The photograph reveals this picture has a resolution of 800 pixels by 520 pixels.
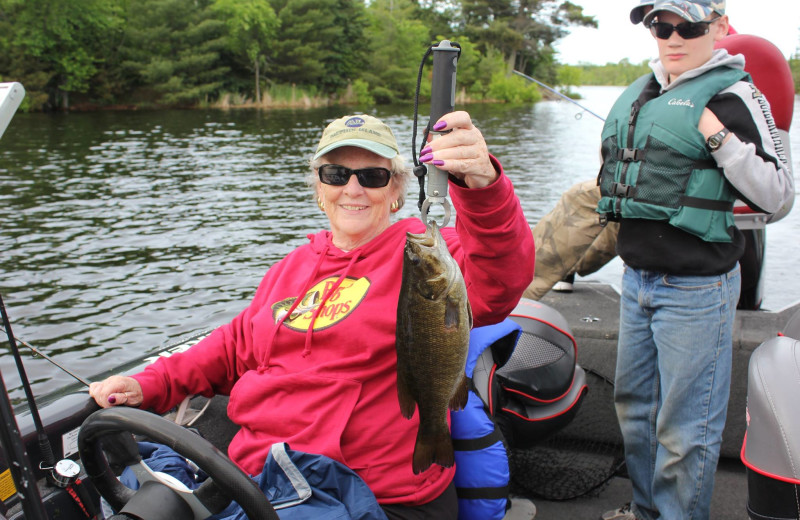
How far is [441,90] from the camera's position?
5.26 ft

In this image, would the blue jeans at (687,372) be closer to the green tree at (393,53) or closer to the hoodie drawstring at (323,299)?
the hoodie drawstring at (323,299)

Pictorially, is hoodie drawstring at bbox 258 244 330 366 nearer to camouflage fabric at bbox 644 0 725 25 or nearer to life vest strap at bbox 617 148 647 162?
life vest strap at bbox 617 148 647 162

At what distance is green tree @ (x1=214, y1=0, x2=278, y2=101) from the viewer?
39.8 metres

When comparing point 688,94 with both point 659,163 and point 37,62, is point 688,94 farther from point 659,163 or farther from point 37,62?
point 37,62

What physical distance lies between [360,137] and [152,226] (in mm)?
10295

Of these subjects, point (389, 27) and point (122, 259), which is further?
point (389, 27)

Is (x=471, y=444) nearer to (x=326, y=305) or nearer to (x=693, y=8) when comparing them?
(x=326, y=305)

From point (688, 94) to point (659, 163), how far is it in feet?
0.91

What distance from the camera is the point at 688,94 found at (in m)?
2.53

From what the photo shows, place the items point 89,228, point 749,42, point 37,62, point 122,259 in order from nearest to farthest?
1. point 749,42
2. point 122,259
3. point 89,228
4. point 37,62

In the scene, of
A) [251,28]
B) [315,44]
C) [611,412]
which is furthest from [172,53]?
[611,412]

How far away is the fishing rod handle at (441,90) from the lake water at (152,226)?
475 cm

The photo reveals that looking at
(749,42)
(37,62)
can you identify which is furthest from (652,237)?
(37,62)

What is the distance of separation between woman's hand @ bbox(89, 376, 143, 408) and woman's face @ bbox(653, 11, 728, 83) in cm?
234
